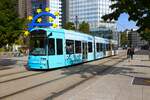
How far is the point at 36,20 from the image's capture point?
141ft

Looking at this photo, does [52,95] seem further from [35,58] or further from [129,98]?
[35,58]

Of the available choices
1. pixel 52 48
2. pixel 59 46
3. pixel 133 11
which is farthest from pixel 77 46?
pixel 133 11

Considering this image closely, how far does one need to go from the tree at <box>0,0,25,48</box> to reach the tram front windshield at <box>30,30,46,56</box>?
5.05 meters

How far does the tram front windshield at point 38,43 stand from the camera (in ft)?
85.7

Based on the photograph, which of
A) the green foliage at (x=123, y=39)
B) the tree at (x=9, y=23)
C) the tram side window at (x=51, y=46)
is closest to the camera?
the tram side window at (x=51, y=46)

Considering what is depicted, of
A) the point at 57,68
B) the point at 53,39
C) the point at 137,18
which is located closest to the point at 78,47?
the point at 57,68

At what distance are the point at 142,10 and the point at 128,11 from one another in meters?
1.12

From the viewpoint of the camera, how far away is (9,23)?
32281mm

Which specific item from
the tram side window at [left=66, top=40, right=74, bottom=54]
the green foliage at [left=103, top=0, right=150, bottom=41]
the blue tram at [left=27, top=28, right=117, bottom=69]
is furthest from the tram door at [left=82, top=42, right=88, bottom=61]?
the green foliage at [left=103, top=0, right=150, bottom=41]

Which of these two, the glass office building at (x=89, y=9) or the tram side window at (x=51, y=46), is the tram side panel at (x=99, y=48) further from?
the glass office building at (x=89, y=9)

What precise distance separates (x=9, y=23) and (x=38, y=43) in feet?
22.7

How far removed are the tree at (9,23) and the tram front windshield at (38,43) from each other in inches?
199

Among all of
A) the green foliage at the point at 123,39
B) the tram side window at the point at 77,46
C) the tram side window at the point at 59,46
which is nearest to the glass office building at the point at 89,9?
the green foliage at the point at 123,39

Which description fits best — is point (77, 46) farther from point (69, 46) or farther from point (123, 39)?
point (123, 39)
